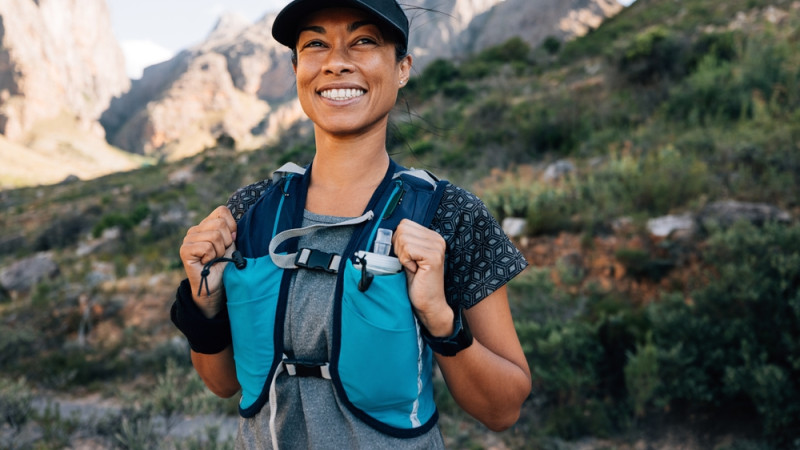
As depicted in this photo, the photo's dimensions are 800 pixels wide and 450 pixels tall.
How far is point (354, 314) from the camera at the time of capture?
39.8 inches

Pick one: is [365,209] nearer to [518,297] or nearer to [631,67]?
[518,297]

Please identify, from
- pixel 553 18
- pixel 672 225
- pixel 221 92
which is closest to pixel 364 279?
pixel 672 225

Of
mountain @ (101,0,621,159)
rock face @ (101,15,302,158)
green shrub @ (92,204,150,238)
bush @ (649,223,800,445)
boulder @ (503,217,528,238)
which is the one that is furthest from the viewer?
rock face @ (101,15,302,158)

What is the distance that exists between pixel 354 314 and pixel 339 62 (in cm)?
59

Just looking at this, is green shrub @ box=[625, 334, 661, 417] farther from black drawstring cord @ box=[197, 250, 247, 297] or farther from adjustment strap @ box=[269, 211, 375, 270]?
black drawstring cord @ box=[197, 250, 247, 297]

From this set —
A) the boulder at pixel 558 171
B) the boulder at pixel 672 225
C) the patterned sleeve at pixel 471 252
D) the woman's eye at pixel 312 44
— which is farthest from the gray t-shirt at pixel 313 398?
the boulder at pixel 558 171

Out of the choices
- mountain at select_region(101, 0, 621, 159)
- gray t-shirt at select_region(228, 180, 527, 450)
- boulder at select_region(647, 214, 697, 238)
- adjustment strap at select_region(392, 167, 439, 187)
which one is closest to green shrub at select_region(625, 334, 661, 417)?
boulder at select_region(647, 214, 697, 238)

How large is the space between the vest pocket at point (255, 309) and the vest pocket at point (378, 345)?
17 cm

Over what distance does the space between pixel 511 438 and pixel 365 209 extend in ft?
11.6

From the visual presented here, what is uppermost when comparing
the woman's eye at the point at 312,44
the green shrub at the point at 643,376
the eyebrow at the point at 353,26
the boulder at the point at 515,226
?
the eyebrow at the point at 353,26

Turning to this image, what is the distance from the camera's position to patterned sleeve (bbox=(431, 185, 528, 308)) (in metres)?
1.18

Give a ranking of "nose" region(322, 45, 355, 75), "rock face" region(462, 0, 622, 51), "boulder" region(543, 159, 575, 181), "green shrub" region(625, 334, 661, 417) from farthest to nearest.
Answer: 1. "rock face" region(462, 0, 622, 51)
2. "boulder" region(543, 159, 575, 181)
3. "green shrub" region(625, 334, 661, 417)
4. "nose" region(322, 45, 355, 75)

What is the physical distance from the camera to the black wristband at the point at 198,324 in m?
1.14

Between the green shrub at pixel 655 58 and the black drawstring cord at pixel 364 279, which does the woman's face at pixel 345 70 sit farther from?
the green shrub at pixel 655 58
